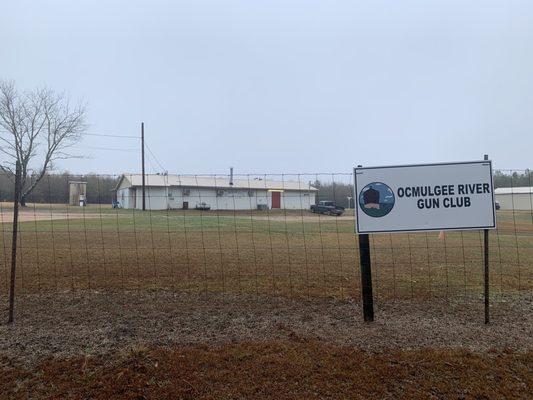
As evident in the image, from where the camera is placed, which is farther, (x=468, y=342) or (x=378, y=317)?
(x=378, y=317)

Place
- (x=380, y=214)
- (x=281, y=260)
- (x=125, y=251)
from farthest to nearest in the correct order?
(x=125, y=251)
(x=281, y=260)
(x=380, y=214)

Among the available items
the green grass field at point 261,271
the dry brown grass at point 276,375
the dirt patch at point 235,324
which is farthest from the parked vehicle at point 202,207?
the dry brown grass at point 276,375

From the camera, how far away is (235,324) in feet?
15.1

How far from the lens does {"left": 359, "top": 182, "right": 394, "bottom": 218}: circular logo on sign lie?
15.5 ft

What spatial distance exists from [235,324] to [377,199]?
2138 mm

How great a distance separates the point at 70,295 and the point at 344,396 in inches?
170

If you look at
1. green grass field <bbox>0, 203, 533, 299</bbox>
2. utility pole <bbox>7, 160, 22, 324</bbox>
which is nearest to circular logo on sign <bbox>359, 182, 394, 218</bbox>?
green grass field <bbox>0, 203, 533, 299</bbox>

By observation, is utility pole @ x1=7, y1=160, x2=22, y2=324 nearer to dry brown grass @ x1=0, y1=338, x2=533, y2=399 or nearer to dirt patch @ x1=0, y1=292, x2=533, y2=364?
dirt patch @ x1=0, y1=292, x2=533, y2=364

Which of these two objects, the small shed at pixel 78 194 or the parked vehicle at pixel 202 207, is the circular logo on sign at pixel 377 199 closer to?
the parked vehicle at pixel 202 207

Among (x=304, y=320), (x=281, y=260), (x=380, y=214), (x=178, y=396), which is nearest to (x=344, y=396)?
(x=178, y=396)

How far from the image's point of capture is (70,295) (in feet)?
19.0

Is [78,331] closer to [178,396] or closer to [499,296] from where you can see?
[178,396]

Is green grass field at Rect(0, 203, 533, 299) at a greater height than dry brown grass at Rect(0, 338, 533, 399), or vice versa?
green grass field at Rect(0, 203, 533, 299)

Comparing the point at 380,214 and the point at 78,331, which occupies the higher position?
the point at 380,214
